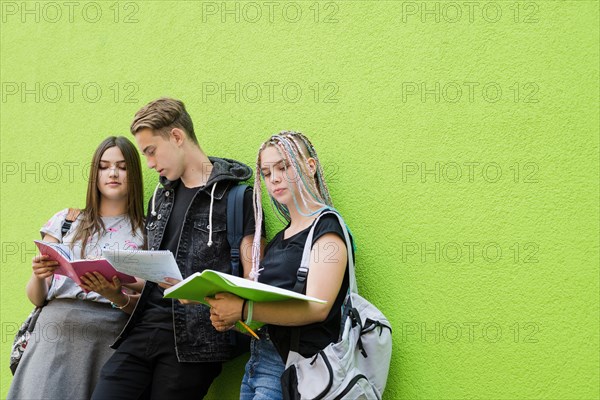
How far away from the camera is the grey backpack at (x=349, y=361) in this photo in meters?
2.43

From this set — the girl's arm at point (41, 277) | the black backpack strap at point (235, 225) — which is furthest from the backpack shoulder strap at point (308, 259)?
the girl's arm at point (41, 277)

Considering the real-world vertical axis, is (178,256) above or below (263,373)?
above

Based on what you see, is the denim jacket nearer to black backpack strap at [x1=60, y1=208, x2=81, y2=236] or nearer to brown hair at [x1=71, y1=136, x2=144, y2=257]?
brown hair at [x1=71, y1=136, x2=144, y2=257]

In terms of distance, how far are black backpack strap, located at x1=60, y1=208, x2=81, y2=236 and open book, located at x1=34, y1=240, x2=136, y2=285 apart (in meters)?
0.25

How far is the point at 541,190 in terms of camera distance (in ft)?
9.71

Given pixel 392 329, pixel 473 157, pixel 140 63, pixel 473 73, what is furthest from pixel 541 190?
pixel 140 63

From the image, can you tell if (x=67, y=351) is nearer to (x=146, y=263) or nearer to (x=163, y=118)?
(x=146, y=263)

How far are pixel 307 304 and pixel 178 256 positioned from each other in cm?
77

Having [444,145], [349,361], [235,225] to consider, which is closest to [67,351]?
[235,225]

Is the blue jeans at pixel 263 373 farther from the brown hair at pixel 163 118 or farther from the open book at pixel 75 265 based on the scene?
the brown hair at pixel 163 118

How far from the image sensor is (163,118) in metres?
3.01

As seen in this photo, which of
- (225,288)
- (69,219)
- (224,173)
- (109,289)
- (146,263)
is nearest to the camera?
(225,288)

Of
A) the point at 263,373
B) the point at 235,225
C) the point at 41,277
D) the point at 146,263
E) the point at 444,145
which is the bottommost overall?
the point at 263,373

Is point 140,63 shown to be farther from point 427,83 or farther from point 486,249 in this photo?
point 486,249
